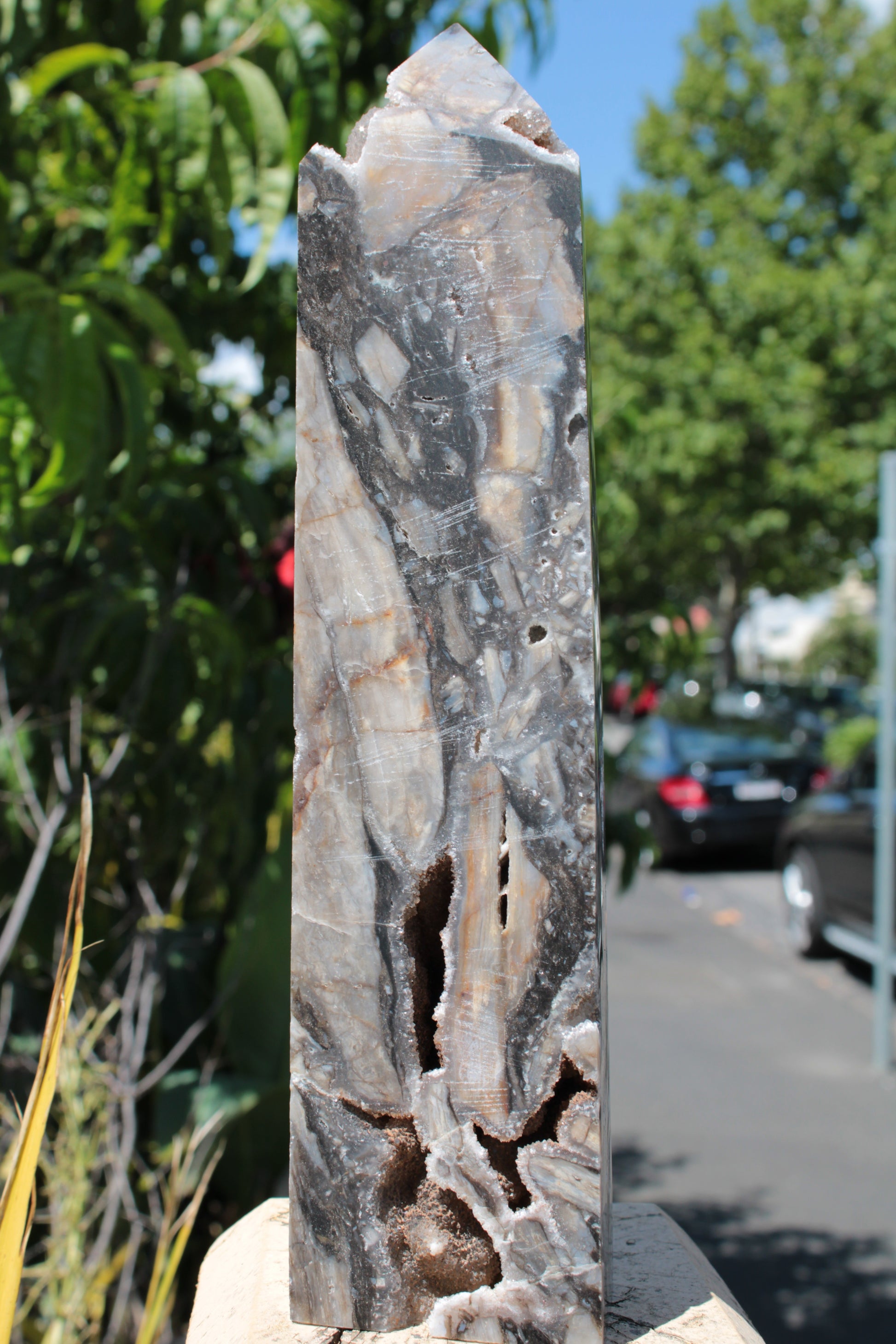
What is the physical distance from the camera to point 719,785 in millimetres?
10969

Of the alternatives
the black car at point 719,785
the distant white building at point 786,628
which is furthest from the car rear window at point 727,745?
the distant white building at point 786,628

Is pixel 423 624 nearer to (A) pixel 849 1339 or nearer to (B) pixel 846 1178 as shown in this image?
(A) pixel 849 1339

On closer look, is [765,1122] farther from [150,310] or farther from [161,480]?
[150,310]

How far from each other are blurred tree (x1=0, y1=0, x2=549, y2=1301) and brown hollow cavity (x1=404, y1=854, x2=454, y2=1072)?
897mm

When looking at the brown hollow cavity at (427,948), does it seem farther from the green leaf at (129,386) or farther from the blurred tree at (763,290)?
the blurred tree at (763,290)

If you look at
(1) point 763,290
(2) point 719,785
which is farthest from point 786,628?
(2) point 719,785

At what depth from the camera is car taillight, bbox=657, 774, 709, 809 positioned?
10.9 meters

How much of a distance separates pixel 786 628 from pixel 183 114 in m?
56.3

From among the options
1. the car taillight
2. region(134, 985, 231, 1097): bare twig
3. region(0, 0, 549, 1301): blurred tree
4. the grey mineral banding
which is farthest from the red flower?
the car taillight

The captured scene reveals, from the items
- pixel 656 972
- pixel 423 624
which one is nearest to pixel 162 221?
pixel 423 624

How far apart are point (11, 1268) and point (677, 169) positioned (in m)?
22.8

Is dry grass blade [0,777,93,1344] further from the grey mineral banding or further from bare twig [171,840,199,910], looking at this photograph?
bare twig [171,840,199,910]

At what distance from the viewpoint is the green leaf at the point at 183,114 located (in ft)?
6.37

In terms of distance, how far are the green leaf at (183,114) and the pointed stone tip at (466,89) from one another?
90 cm
